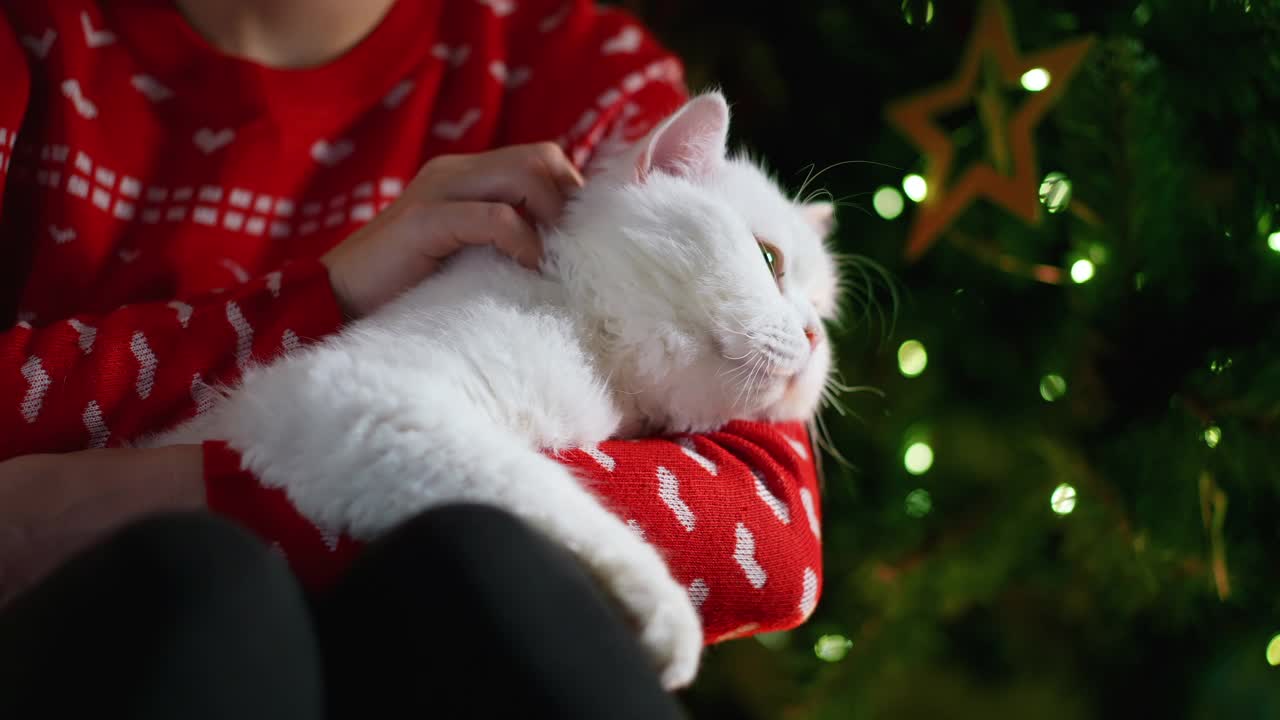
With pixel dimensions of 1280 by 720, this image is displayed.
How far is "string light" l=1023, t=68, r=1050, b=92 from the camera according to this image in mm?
916

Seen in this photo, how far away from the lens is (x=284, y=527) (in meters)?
0.52

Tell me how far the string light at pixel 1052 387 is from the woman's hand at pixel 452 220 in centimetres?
63

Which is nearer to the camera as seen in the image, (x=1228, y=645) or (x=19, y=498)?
(x=19, y=498)

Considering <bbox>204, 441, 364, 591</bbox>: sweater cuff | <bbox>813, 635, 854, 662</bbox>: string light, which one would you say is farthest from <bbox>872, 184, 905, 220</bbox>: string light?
<bbox>204, 441, 364, 591</bbox>: sweater cuff

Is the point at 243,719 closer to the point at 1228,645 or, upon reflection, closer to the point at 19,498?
the point at 19,498

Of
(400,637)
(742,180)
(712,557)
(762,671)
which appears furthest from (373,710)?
(762,671)

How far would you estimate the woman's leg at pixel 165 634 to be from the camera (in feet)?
1.16

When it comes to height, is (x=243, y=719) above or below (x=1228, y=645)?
above

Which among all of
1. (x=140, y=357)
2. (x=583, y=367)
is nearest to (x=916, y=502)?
(x=583, y=367)

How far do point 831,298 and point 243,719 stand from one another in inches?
25.6

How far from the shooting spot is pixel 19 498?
57 centimetres

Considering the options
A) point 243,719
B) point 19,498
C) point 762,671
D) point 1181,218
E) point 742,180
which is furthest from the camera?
point 762,671

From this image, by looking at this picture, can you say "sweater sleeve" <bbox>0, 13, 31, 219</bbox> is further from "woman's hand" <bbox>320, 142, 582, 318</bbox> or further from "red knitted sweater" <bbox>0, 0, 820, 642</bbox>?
"woman's hand" <bbox>320, 142, 582, 318</bbox>

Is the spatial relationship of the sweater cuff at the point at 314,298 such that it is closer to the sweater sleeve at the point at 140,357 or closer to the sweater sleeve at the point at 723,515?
the sweater sleeve at the point at 140,357
